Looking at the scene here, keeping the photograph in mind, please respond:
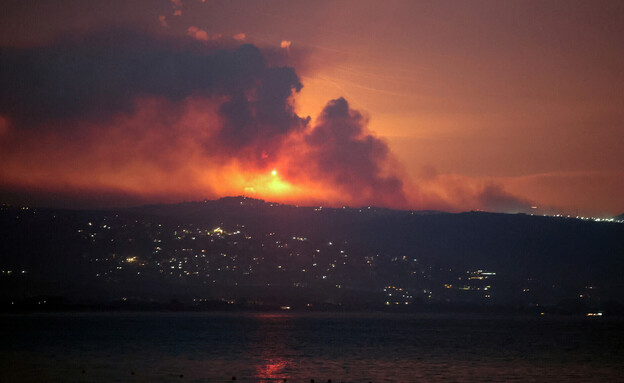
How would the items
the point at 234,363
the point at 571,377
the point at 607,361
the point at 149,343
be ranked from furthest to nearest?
the point at 149,343 → the point at 607,361 → the point at 234,363 → the point at 571,377

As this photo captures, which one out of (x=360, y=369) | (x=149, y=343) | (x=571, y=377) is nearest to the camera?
(x=571, y=377)

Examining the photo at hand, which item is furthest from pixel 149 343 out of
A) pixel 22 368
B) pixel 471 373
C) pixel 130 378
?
pixel 471 373

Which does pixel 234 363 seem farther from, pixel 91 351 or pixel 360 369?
pixel 91 351

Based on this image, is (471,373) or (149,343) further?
(149,343)

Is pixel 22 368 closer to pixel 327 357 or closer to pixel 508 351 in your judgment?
pixel 327 357

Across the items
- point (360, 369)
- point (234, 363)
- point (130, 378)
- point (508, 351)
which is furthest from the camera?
point (508, 351)

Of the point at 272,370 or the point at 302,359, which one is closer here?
the point at 272,370

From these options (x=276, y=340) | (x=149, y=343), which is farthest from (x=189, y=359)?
(x=276, y=340)

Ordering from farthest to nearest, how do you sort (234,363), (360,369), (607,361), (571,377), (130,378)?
(607,361) → (234,363) → (360,369) → (571,377) → (130,378)

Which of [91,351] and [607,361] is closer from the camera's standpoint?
[607,361]
